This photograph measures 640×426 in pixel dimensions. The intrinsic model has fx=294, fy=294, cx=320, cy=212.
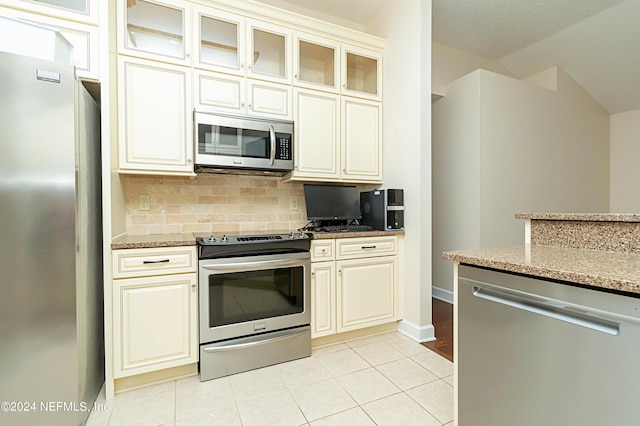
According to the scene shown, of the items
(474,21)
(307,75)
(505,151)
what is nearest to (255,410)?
(307,75)

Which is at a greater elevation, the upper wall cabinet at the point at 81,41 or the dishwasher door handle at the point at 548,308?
the upper wall cabinet at the point at 81,41

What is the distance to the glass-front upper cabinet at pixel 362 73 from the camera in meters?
2.66

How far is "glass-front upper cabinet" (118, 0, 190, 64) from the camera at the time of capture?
197cm

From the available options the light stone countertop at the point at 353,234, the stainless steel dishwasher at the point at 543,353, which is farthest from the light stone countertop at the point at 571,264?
the light stone countertop at the point at 353,234

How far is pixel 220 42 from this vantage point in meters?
2.25

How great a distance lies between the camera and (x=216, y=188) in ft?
8.37

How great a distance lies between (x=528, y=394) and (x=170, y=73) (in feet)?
8.54

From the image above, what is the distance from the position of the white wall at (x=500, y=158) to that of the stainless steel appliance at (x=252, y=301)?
82.5 inches

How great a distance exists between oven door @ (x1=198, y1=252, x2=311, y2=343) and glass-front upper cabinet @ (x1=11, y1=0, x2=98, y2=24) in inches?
60.9

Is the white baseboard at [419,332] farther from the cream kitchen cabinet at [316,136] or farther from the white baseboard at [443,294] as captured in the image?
the cream kitchen cabinet at [316,136]

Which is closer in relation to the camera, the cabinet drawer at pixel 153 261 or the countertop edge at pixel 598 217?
the countertop edge at pixel 598 217

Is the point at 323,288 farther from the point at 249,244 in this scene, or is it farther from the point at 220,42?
the point at 220,42

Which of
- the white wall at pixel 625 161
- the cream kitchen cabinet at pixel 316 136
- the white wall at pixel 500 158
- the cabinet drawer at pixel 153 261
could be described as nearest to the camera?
the cabinet drawer at pixel 153 261

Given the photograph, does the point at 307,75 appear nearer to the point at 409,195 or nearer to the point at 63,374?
the point at 409,195
